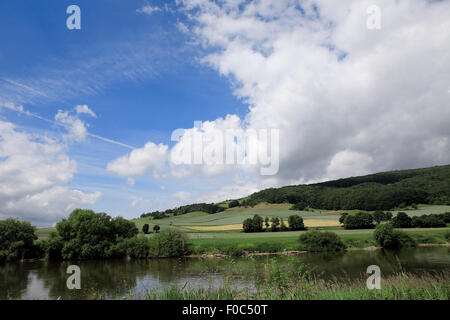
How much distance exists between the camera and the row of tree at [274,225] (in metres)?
74.7

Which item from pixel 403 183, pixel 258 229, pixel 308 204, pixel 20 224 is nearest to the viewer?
pixel 20 224

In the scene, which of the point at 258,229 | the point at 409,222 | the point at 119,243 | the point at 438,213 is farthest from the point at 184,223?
the point at 438,213

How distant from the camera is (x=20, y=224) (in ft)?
190

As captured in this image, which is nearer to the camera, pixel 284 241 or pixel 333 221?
pixel 284 241

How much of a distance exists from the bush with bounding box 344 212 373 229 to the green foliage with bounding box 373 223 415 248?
13642 millimetres

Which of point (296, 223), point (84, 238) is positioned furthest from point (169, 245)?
point (296, 223)

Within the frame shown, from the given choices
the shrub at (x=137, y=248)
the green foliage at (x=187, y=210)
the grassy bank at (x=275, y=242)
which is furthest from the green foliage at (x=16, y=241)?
the green foliage at (x=187, y=210)

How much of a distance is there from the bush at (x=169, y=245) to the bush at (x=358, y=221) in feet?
130

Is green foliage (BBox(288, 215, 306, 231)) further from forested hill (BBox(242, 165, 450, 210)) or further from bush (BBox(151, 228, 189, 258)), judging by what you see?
forested hill (BBox(242, 165, 450, 210))

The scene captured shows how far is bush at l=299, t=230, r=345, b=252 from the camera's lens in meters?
56.2

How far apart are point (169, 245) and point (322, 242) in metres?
29.4

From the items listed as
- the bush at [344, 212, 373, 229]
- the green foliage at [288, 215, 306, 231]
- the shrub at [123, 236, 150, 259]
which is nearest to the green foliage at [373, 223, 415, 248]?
the bush at [344, 212, 373, 229]

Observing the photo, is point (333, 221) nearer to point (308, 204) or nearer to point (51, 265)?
point (308, 204)
